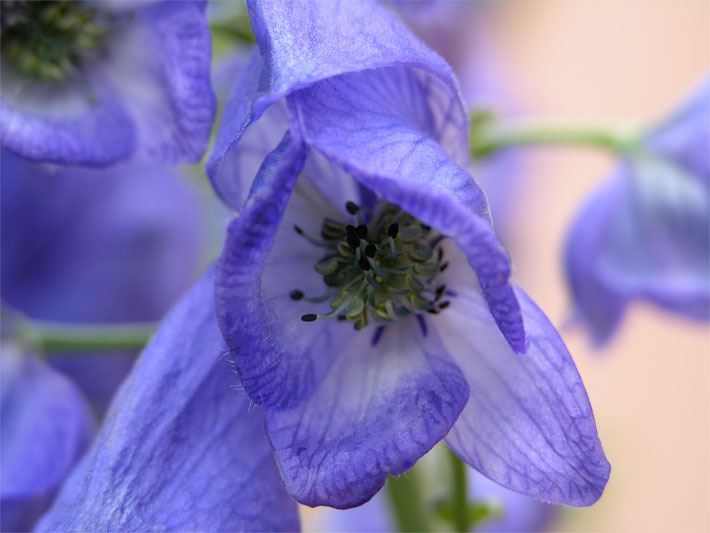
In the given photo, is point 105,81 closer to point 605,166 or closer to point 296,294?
point 296,294

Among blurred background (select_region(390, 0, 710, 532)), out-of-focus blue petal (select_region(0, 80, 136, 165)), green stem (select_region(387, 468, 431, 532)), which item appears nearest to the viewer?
out-of-focus blue petal (select_region(0, 80, 136, 165))

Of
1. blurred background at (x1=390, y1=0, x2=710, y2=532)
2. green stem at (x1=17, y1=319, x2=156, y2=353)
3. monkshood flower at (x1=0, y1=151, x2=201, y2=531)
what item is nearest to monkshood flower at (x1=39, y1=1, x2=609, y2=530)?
green stem at (x1=17, y1=319, x2=156, y2=353)

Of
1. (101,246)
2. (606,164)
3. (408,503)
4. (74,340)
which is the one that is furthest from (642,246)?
(606,164)

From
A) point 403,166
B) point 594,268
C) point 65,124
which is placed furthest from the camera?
point 594,268

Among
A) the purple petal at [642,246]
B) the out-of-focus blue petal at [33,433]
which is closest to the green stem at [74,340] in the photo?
the out-of-focus blue petal at [33,433]

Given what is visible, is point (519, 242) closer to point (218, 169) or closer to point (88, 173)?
point (88, 173)

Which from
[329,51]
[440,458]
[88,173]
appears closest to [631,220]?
[440,458]

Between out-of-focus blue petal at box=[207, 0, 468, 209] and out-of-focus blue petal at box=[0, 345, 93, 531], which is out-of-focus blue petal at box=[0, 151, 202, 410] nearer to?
out-of-focus blue petal at box=[0, 345, 93, 531]
